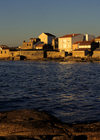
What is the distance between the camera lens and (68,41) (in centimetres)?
8869

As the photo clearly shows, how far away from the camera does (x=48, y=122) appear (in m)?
7.82

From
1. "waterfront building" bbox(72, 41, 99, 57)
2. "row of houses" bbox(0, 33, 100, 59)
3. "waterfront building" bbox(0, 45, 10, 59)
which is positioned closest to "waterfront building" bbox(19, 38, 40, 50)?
"row of houses" bbox(0, 33, 100, 59)

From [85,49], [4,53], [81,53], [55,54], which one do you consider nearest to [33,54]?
[55,54]

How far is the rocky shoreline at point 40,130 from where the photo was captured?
6746mm

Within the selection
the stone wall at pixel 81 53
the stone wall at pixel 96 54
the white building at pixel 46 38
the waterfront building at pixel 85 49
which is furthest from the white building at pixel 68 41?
the stone wall at pixel 96 54

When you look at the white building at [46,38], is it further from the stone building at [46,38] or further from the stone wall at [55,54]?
the stone wall at [55,54]

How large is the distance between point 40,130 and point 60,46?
85272 mm

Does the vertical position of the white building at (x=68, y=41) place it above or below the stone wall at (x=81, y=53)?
above

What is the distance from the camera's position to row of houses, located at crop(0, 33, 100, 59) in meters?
77.4

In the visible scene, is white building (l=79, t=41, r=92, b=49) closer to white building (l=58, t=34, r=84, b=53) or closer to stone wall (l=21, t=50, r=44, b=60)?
white building (l=58, t=34, r=84, b=53)

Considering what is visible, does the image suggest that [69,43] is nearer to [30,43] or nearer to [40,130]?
[30,43]

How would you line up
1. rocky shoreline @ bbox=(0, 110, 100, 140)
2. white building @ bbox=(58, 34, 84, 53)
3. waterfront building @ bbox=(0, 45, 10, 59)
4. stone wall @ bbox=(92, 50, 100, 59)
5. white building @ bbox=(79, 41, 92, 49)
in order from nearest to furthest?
1. rocky shoreline @ bbox=(0, 110, 100, 140)
2. stone wall @ bbox=(92, 50, 100, 59)
3. white building @ bbox=(79, 41, 92, 49)
4. white building @ bbox=(58, 34, 84, 53)
5. waterfront building @ bbox=(0, 45, 10, 59)

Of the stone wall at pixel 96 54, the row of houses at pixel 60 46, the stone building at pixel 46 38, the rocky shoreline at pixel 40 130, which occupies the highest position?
the stone building at pixel 46 38

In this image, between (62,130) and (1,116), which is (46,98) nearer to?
(1,116)
